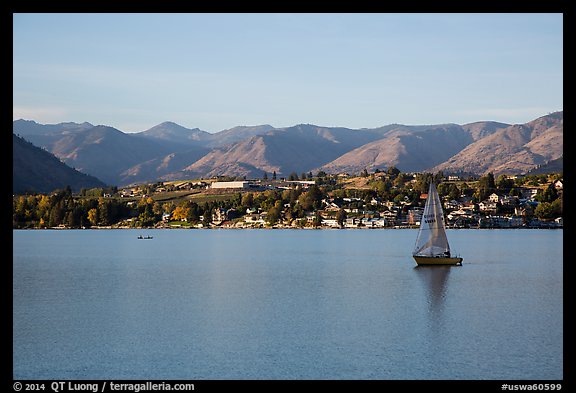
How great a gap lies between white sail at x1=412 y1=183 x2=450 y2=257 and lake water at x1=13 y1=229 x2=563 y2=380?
1.82 m

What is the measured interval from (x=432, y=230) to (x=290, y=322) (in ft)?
112

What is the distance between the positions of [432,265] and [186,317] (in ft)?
121

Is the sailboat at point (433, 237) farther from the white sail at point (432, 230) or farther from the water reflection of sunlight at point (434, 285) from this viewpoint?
the water reflection of sunlight at point (434, 285)

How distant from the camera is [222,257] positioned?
319 ft

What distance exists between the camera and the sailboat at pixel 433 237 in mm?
74312

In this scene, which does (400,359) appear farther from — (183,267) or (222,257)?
(222,257)

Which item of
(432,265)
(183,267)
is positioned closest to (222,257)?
(183,267)

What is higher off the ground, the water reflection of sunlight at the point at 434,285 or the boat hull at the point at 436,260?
the boat hull at the point at 436,260

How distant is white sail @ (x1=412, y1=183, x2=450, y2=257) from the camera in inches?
2923

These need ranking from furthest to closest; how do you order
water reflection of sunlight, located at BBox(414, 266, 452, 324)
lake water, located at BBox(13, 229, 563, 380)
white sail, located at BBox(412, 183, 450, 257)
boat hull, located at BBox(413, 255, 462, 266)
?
boat hull, located at BBox(413, 255, 462, 266) < white sail, located at BBox(412, 183, 450, 257) < water reflection of sunlight, located at BBox(414, 266, 452, 324) < lake water, located at BBox(13, 229, 563, 380)

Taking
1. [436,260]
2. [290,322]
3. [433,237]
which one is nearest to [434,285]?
[433,237]

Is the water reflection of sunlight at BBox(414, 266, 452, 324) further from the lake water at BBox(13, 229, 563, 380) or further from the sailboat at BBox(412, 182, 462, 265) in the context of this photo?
the sailboat at BBox(412, 182, 462, 265)

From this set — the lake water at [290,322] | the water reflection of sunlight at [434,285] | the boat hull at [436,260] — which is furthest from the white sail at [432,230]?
the lake water at [290,322]

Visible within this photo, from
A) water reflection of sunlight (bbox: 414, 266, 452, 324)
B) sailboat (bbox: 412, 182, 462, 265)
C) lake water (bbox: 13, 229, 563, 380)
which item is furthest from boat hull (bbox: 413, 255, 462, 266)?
lake water (bbox: 13, 229, 563, 380)
